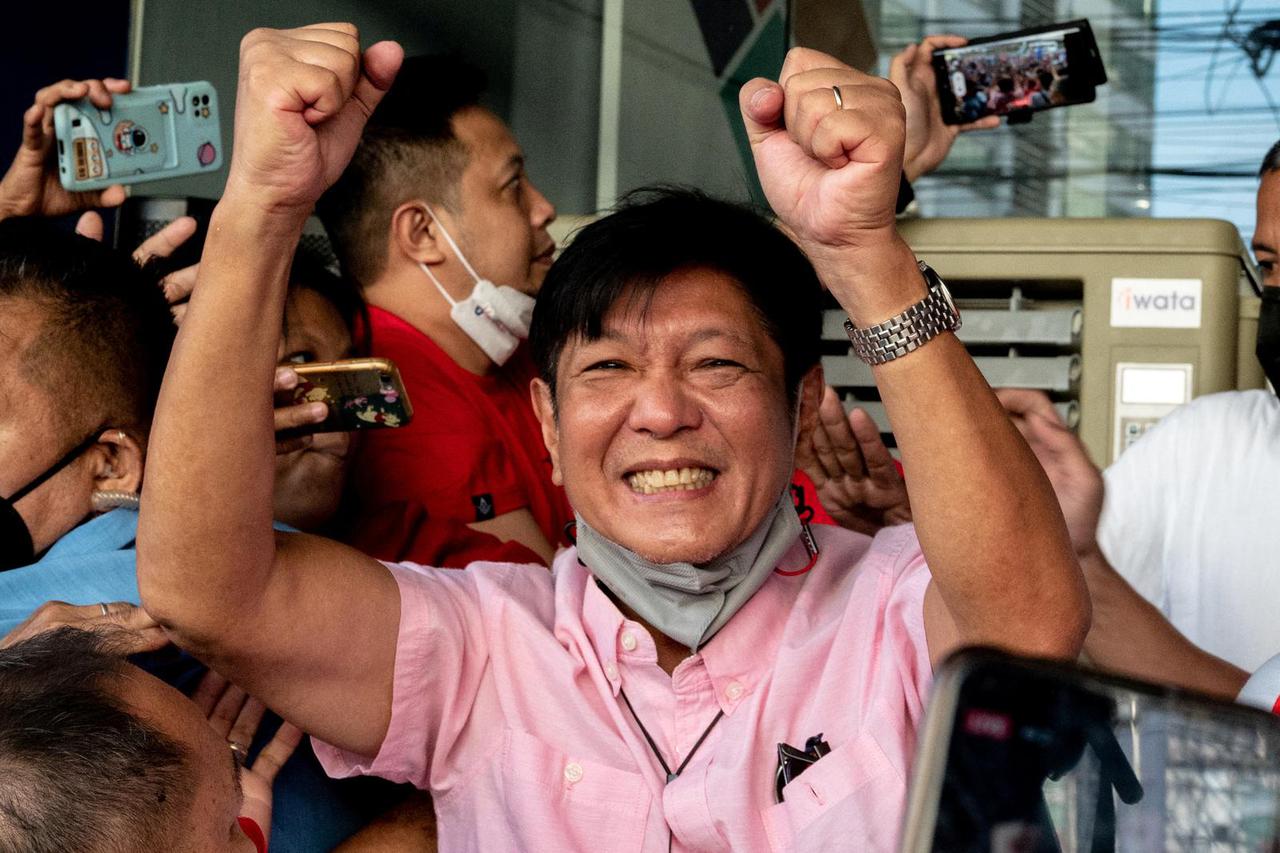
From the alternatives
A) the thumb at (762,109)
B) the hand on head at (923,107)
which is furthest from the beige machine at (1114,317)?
the thumb at (762,109)

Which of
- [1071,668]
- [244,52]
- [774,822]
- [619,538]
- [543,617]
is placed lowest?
[774,822]

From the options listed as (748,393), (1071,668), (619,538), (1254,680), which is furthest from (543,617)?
(1071,668)

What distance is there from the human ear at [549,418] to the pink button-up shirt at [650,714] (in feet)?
0.54

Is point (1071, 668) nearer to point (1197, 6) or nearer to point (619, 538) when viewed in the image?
point (619, 538)

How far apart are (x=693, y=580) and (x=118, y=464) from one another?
2.28ft

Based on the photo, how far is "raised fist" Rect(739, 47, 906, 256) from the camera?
4.32 feet

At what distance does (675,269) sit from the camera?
1.79m

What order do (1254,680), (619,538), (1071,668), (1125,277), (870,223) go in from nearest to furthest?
(1071,668) → (870,223) → (1254,680) → (619,538) → (1125,277)

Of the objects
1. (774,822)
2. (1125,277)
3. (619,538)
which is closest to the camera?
(774,822)

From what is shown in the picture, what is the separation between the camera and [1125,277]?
2.79 m

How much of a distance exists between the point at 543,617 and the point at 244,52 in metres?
0.70

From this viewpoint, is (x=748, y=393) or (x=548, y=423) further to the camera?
(x=548, y=423)

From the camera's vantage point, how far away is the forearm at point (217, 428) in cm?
146

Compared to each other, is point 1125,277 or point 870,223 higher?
point 870,223
